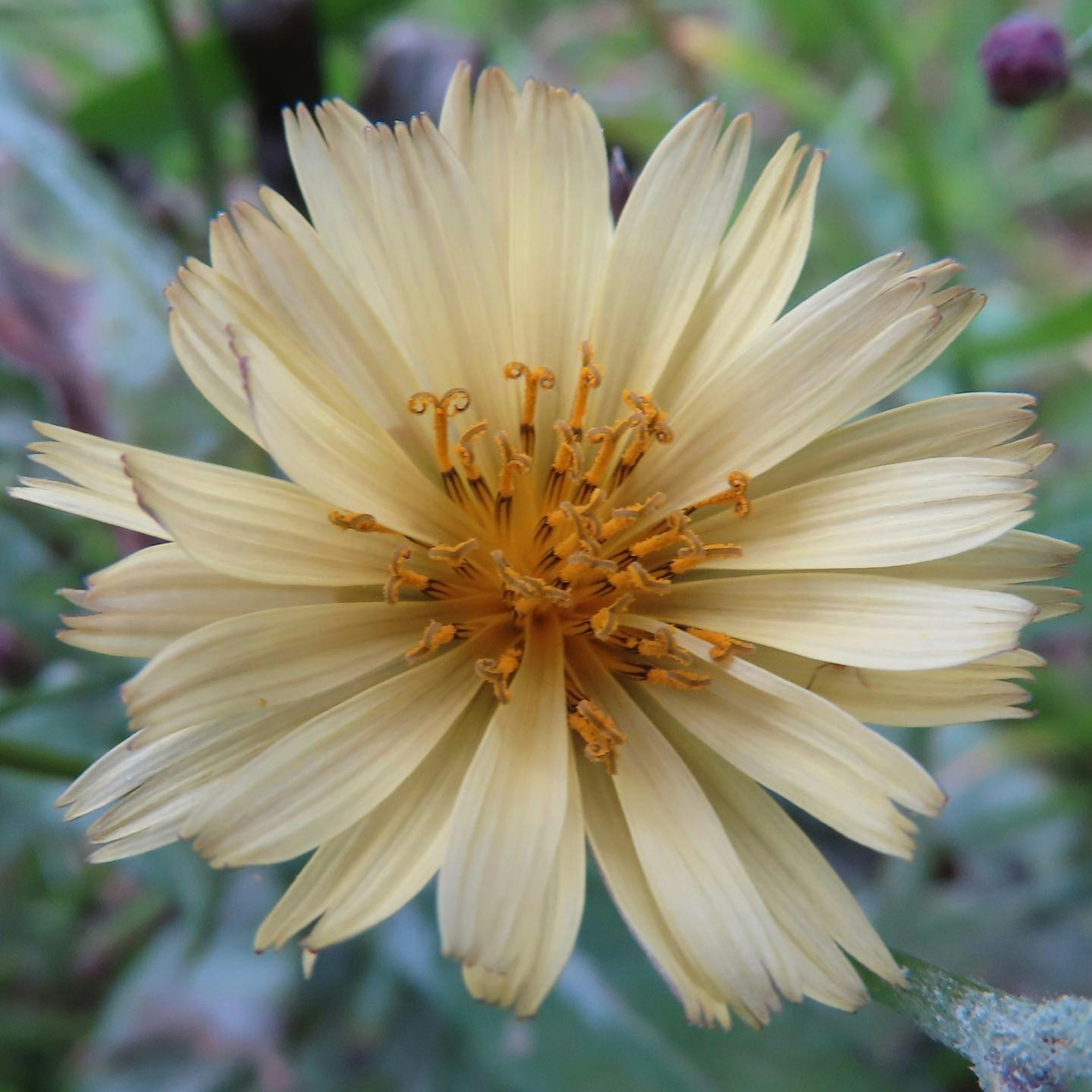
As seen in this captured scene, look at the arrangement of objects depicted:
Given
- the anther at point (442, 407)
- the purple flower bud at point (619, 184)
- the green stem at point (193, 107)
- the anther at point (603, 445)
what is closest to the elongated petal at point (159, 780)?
the anther at point (442, 407)

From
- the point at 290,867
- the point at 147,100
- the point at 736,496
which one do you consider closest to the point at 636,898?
the point at 736,496

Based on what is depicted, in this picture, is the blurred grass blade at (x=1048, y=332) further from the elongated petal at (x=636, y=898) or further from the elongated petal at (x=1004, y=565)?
the elongated petal at (x=636, y=898)

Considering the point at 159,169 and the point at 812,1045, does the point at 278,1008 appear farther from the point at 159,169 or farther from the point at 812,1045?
the point at 159,169

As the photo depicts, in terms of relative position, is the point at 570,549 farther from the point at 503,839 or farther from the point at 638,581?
the point at 503,839

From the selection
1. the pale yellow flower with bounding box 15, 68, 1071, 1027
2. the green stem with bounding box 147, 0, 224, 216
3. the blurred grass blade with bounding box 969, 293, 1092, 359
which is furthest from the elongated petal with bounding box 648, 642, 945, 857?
the green stem with bounding box 147, 0, 224, 216

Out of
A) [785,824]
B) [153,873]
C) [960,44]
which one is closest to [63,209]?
[153,873]

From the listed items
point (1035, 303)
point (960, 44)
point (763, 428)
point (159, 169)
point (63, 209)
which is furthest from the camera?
point (960, 44)
